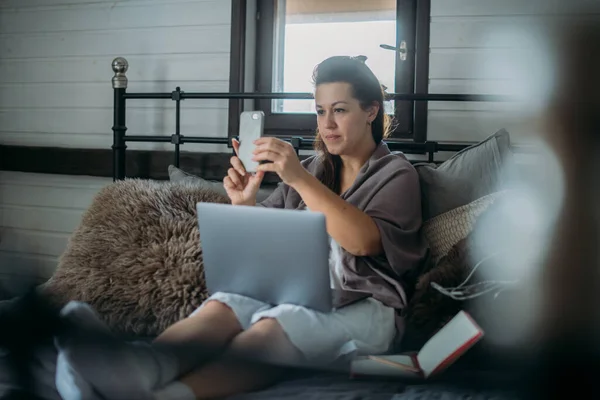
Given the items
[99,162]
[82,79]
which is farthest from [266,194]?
[82,79]

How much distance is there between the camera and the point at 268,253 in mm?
543

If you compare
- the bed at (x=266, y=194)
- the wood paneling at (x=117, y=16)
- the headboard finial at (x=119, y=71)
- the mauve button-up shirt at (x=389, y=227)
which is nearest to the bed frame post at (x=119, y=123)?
the headboard finial at (x=119, y=71)

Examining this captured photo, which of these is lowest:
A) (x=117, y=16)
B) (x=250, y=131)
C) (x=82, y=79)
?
(x=250, y=131)

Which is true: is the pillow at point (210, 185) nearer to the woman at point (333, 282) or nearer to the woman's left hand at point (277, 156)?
the woman at point (333, 282)

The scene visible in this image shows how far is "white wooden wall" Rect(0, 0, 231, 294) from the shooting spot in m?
1.34

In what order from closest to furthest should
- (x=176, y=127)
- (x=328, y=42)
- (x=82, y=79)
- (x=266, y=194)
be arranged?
(x=266, y=194), (x=328, y=42), (x=176, y=127), (x=82, y=79)

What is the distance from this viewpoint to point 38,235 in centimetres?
144

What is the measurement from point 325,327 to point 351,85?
0.33 metres

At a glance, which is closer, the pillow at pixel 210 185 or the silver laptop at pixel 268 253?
the silver laptop at pixel 268 253

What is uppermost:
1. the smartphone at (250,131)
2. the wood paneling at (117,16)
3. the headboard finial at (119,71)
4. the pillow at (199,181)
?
the wood paneling at (117,16)

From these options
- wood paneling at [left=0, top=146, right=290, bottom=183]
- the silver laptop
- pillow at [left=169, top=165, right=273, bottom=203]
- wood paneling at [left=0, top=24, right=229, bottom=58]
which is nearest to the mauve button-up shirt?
the silver laptop

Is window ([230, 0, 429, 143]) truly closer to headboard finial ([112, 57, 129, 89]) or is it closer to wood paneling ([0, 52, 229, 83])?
wood paneling ([0, 52, 229, 83])

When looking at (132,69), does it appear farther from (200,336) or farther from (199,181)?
(200,336)

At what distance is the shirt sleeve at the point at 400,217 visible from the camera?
69 cm
